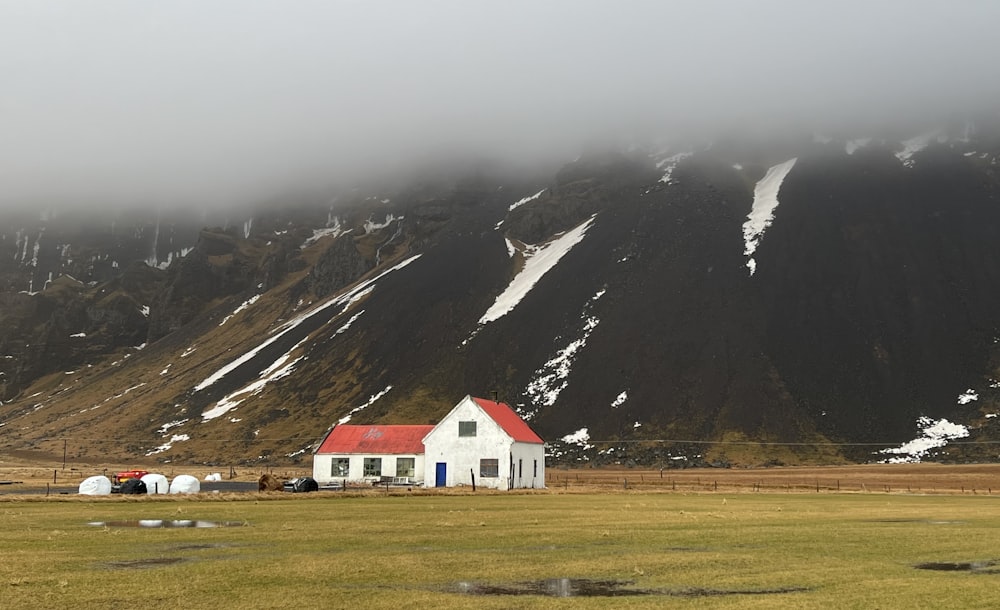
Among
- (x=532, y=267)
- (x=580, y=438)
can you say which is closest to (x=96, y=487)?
(x=580, y=438)

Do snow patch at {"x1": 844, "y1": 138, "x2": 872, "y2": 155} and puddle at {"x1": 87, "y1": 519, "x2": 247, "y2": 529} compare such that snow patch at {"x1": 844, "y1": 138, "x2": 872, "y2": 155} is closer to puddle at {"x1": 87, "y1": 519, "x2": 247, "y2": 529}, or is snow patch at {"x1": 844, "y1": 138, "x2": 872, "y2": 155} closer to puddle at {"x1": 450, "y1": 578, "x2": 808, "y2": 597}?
puddle at {"x1": 87, "y1": 519, "x2": 247, "y2": 529}

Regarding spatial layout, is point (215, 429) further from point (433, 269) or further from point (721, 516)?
point (721, 516)

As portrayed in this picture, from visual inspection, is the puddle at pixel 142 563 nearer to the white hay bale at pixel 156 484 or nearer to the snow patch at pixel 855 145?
the white hay bale at pixel 156 484

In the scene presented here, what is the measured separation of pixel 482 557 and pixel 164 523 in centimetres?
1756

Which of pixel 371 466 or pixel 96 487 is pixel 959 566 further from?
pixel 371 466

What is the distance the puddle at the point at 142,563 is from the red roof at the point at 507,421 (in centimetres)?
5047

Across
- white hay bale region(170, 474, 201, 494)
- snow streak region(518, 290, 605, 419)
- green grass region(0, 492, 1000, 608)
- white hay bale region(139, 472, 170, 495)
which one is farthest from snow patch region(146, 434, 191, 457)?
green grass region(0, 492, 1000, 608)

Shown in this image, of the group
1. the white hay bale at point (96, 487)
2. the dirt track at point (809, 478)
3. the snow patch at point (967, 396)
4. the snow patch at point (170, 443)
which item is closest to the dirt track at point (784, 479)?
the dirt track at point (809, 478)

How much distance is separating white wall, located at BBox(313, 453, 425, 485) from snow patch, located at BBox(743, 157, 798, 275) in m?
85.0

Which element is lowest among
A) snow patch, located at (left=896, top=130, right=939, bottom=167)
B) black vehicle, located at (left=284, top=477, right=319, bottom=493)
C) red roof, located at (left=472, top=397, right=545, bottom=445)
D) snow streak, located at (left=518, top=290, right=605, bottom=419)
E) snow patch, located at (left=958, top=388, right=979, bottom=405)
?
black vehicle, located at (left=284, top=477, right=319, bottom=493)

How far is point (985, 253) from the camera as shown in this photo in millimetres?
134750

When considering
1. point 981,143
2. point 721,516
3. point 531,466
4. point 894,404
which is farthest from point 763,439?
point 981,143

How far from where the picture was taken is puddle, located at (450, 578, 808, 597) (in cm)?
1677

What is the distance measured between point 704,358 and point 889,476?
4166cm
